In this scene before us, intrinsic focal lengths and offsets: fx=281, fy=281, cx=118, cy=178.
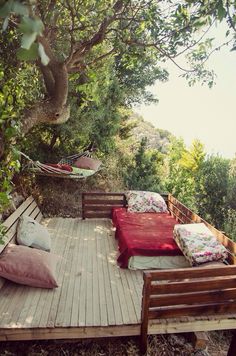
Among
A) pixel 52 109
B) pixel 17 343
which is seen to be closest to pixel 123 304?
pixel 17 343

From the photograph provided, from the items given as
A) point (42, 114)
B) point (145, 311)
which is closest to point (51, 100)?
point (42, 114)

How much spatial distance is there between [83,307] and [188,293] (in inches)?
44.8

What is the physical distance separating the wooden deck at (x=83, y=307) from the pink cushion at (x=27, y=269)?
131mm

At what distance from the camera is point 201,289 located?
2.88m

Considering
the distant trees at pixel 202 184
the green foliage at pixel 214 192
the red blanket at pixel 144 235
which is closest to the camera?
the red blanket at pixel 144 235

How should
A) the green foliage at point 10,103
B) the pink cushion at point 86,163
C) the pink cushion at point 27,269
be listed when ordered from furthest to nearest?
the pink cushion at point 86,163
the pink cushion at point 27,269
the green foliage at point 10,103

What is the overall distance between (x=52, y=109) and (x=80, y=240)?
88.9 inches

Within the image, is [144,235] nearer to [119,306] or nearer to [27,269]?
[119,306]

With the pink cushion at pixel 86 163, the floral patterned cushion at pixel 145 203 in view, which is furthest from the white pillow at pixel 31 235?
the pink cushion at pixel 86 163

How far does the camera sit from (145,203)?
575 centimetres

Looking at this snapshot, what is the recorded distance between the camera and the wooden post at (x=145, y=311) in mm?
2711

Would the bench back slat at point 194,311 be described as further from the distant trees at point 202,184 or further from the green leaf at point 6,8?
the distant trees at point 202,184

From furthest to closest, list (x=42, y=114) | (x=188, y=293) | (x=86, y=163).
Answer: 1. (x=86, y=163)
2. (x=42, y=114)
3. (x=188, y=293)

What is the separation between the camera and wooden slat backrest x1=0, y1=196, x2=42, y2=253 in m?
3.56
